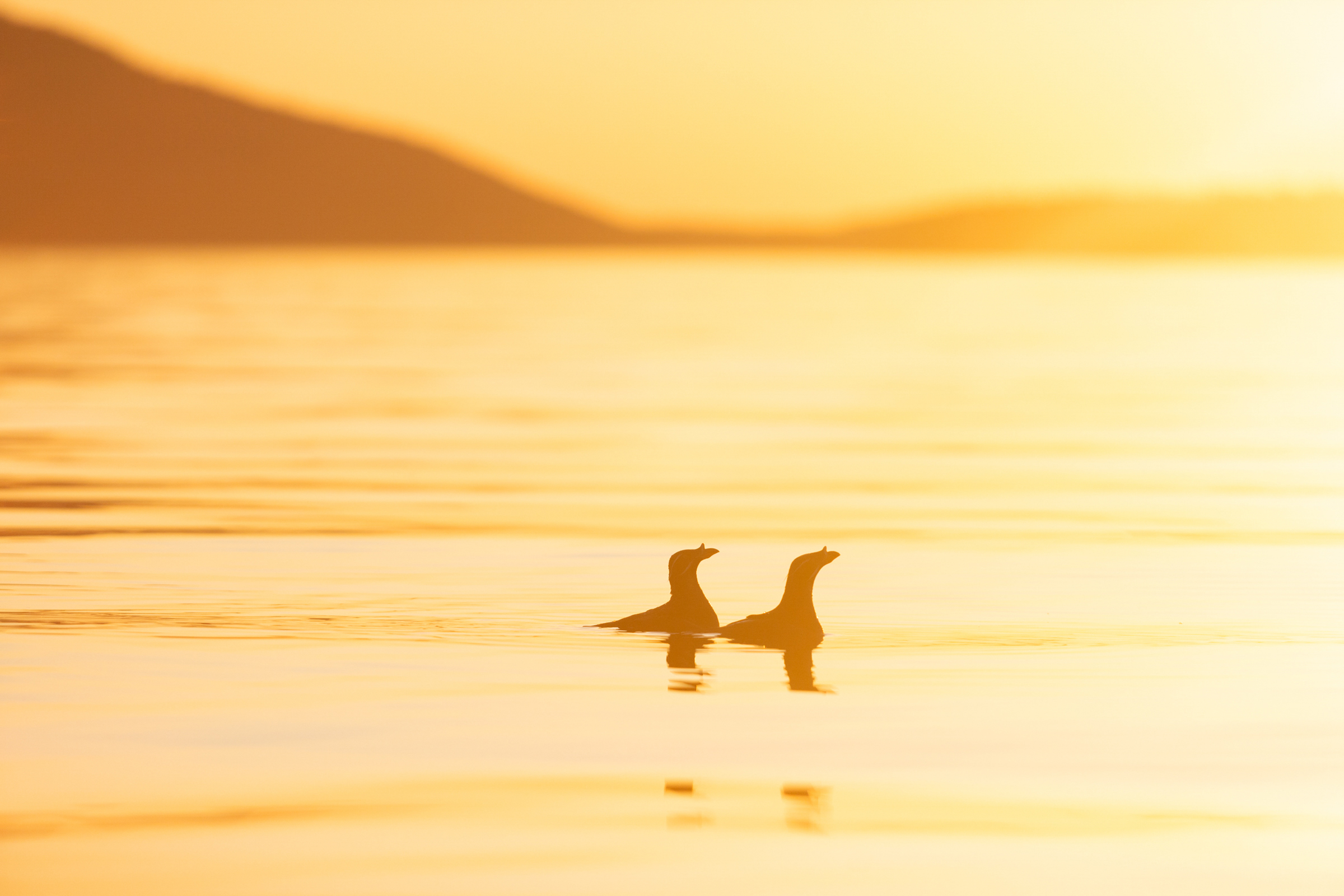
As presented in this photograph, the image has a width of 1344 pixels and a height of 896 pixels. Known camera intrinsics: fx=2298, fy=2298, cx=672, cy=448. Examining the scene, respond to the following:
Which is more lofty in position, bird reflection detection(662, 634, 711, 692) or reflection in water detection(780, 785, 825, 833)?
bird reflection detection(662, 634, 711, 692)

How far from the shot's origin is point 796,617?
16.7m

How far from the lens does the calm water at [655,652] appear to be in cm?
1109

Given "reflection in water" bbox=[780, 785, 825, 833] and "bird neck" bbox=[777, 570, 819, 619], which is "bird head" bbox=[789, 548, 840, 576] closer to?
"bird neck" bbox=[777, 570, 819, 619]

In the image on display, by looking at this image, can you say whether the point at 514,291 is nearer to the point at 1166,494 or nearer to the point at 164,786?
the point at 1166,494

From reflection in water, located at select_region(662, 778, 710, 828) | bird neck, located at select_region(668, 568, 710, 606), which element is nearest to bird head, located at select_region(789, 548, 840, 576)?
bird neck, located at select_region(668, 568, 710, 606)

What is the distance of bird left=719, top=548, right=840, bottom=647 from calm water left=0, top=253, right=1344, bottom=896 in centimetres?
26

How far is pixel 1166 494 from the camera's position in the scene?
2830 centimetres

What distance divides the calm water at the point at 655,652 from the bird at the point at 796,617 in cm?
26

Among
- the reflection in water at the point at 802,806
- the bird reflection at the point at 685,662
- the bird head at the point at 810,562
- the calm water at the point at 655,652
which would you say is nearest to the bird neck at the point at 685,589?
the bird reflection at the point at 685,662

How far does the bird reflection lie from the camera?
1527cm

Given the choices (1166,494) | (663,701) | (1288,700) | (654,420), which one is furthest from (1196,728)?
(654,420)

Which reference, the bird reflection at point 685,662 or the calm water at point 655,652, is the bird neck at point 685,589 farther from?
the calm water at point 655,652

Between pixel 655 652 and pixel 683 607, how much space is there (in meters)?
0.75

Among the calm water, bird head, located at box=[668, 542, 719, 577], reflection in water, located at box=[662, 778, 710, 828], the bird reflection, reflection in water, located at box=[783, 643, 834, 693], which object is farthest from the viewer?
bird head, located at box=[668, 542, 719, 577]
